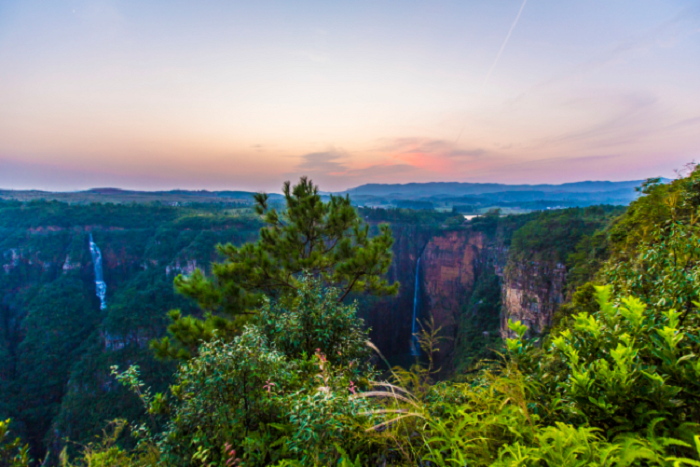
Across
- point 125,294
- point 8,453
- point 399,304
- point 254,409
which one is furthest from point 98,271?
point 254,409

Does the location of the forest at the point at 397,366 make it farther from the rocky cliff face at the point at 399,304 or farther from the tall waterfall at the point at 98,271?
the tall waterfall at the point at 98,271

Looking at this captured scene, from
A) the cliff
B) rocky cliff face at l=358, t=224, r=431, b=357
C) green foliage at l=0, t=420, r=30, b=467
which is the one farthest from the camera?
rocky cliff face at l=358, t=224, r=431, b=357

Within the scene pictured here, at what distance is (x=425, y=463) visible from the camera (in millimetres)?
1674

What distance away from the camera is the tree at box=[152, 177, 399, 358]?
7000mm

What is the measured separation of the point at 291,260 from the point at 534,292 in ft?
69.9

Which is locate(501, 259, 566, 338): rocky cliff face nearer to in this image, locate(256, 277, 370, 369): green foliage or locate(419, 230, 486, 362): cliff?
locate(419, 230, 486, 362): cliff

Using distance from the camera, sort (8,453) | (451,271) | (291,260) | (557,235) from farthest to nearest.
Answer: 1. (451,271)
2. (557,235)
3. (291,260)
4. (8,453)

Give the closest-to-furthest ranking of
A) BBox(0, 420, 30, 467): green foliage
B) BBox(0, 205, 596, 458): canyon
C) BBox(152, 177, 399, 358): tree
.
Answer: BBox(0, 420, 30, 467): green foliage, BBox(152, 177, 399, 358): tree, BBox(0, 205, 596, 458): canyon

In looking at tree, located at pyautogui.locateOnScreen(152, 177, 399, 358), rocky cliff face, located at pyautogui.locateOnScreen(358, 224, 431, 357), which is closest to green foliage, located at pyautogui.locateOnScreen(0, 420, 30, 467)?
tree, located at pyautogui.locateOnScreen(152, 177, 399, 358)

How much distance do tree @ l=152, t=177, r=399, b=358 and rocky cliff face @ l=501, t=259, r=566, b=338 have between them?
1664 centimetres

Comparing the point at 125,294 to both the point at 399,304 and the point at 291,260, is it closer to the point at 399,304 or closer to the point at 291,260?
the point at 399,304

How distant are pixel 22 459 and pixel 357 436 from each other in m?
3.51

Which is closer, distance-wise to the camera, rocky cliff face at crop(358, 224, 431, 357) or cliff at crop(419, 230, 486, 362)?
cliff at crop(419, 230, 486, 362)

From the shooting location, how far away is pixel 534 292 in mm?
21141
